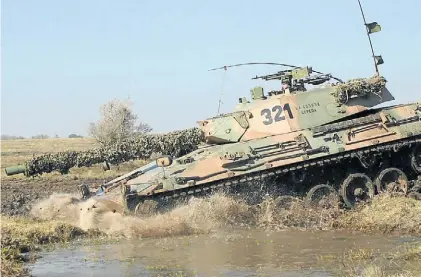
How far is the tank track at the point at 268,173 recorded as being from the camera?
1466 centimetres

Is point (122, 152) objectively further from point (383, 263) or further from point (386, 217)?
point (383, 263)

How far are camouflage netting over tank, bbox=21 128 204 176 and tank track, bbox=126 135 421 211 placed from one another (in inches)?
125

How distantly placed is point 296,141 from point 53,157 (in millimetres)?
8032

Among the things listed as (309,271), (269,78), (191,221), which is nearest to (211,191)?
(191,221)

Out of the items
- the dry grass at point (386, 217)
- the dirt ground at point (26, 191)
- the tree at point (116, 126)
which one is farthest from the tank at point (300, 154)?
the tree at point (116, 126)

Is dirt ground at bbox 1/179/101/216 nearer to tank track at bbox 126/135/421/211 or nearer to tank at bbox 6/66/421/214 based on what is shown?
tank at bbox 6/66/421/214

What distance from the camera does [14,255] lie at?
36.1 ft

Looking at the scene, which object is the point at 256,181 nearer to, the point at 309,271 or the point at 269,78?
the point at 269,78

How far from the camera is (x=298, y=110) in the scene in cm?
1628

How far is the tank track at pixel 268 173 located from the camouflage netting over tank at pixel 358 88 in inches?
62.4

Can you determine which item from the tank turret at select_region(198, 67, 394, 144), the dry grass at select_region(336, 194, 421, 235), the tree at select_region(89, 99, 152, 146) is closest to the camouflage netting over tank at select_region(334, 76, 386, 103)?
the tank turret at select_region(198, 67, 394, 144)

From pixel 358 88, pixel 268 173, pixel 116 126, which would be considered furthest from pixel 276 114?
pixel 116 126

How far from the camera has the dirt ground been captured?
64.6 feet

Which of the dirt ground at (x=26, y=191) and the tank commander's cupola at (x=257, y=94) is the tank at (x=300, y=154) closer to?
the tank commander's cupola at (x=257, y=94)
